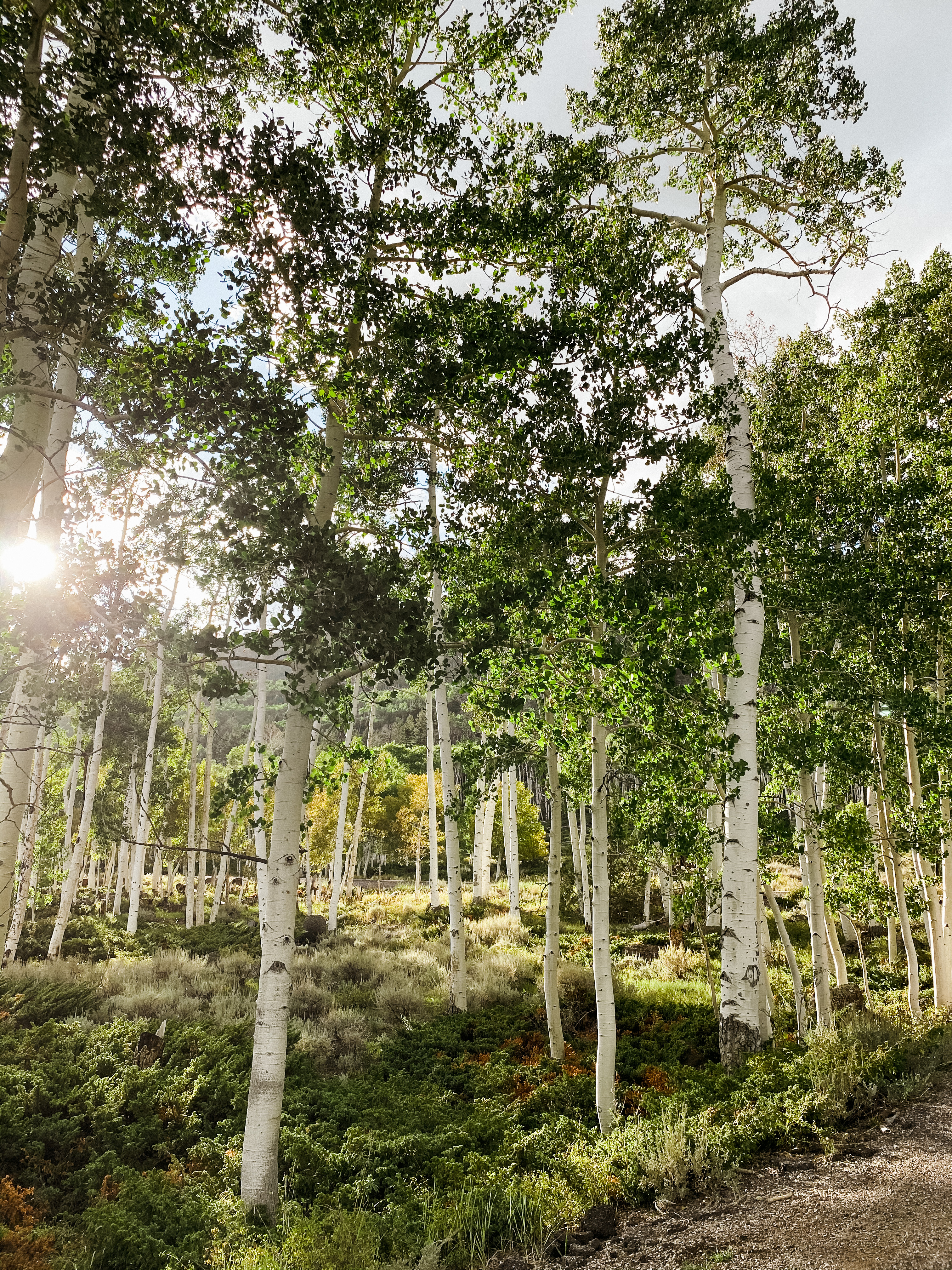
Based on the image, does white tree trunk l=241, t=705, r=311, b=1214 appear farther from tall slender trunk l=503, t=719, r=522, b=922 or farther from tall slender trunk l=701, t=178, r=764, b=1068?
tall slender trunk l=503, t=719, r=522, b=922

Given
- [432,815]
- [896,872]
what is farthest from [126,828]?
[896,872]

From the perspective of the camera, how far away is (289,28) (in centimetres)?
600

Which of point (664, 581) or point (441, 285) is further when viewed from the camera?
point (664, 581)

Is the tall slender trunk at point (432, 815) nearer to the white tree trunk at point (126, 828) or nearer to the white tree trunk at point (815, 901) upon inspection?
the white tree trunk at point (126, 828)

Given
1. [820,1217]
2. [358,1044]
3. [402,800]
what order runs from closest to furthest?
1. [820,1217]
2. [358,1044]
3. [402,800]

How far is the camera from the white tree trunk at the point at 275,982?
5383 mm

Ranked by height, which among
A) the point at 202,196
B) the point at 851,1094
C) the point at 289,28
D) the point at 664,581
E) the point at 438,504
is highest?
the point at 289,28

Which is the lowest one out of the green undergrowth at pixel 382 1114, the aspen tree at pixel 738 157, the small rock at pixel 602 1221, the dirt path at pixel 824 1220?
the green undergrowth at pixel 382 1114

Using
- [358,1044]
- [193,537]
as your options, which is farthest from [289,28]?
[358,1044]

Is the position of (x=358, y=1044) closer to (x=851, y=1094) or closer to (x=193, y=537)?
(x=851, y=1094)

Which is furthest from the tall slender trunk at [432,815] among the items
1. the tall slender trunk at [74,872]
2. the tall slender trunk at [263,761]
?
the tall slender trunk at [74,872]

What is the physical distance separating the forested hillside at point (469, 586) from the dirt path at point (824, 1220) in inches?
5.5

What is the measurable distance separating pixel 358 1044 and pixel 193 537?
28.4ft

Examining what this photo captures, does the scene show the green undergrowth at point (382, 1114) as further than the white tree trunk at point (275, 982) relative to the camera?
No
